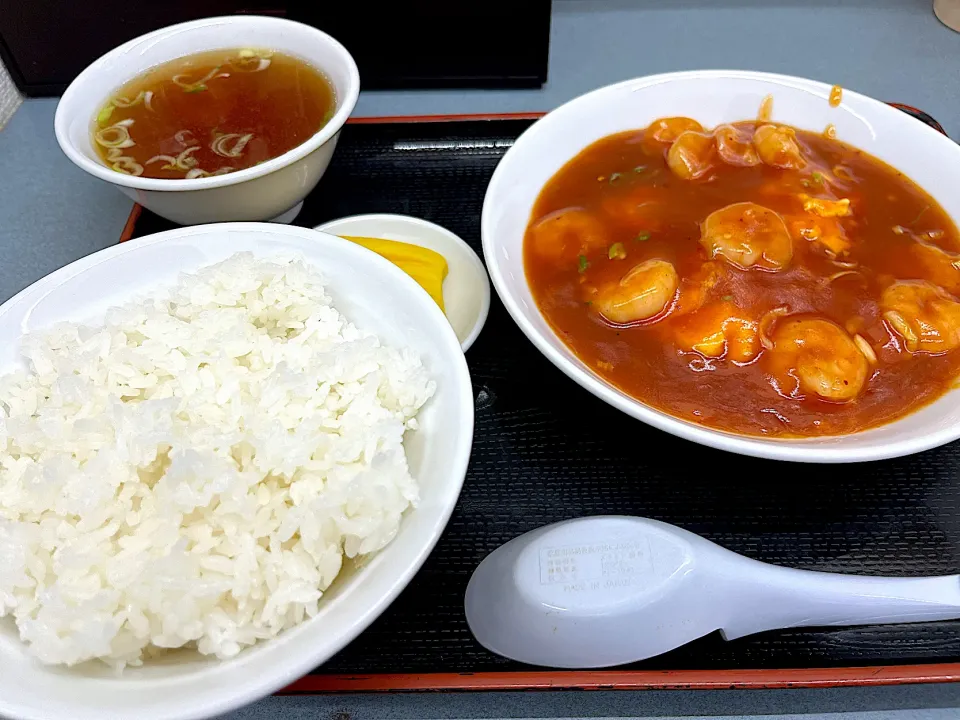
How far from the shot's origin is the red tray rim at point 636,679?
3.81 feet

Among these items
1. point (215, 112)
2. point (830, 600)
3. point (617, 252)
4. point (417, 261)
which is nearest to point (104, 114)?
point (215, 112)

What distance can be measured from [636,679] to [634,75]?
249 centimetres

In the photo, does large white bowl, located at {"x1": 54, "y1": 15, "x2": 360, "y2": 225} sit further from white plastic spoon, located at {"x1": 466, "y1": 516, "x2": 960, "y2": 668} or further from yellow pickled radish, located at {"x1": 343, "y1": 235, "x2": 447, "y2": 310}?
white plastic spoon, located at {"x1": 466, "y1": 516, "x2": 960, "y2": 668}

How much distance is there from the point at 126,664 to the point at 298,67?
1.76m

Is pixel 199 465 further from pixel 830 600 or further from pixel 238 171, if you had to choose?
pixel 830 600

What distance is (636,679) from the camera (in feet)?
3.81

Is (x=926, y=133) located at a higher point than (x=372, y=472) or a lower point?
higher

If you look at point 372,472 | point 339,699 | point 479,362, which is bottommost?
point 339,699

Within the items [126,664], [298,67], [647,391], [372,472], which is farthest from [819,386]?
[298,67]

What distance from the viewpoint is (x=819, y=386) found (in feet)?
4.70

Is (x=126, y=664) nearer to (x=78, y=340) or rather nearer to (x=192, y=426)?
(x=192, y=426)

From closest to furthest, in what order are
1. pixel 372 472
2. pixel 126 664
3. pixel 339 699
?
pixel 126 664
pixel 372 472
pixel 339 699

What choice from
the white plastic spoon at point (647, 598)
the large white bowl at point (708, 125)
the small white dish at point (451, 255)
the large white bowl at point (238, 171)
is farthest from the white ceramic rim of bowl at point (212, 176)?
the white plastic spoon at point (647, 598)

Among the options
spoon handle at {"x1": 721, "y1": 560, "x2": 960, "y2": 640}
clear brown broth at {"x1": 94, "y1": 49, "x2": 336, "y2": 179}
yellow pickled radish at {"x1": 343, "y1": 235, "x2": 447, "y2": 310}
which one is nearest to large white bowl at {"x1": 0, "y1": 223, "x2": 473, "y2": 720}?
yellow pickled radish at {"x1": 343, "y1": 235, "x2": 447, "y2": 310}
